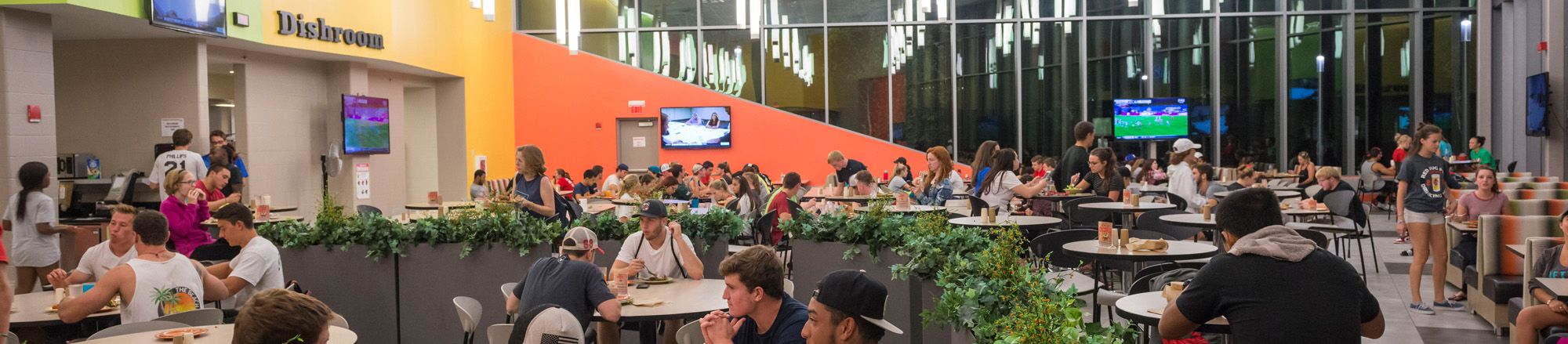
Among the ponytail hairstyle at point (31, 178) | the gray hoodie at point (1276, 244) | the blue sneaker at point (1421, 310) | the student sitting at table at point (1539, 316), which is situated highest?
the ponytail hairstyle at point (31, 178)

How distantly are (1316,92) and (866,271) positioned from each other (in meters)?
14.7

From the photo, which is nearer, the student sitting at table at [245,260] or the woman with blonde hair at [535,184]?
the student sitting at table at [245,260]

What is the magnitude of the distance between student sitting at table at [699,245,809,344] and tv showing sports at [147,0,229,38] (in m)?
8.15

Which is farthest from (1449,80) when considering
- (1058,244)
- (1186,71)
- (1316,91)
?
(1058,244)

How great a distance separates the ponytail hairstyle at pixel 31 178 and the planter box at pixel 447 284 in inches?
101

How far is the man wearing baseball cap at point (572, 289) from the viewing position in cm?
462

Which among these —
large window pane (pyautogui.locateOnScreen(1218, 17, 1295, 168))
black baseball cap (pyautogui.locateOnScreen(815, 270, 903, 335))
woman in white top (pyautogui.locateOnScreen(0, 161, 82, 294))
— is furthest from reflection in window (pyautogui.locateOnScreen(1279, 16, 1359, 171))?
black baseball cap (pyautogui.locateOnScreen(815, 270, 903, 335))

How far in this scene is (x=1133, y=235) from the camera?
6828 mm

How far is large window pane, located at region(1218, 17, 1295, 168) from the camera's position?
716 inches

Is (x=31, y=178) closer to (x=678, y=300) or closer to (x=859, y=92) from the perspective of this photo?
(x=678, y=300)

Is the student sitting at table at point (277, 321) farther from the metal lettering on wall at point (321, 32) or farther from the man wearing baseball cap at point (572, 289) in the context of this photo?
the metal lettering on wall at point (321, 32)

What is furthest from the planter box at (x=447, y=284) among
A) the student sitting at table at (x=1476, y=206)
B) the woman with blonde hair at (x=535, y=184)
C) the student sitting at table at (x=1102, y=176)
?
the student sitting at table at (x=1476, y=206)

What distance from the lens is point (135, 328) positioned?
4.12 m

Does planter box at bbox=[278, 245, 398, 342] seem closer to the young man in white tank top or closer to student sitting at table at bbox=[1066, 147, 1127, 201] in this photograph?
the young man in white tank top
